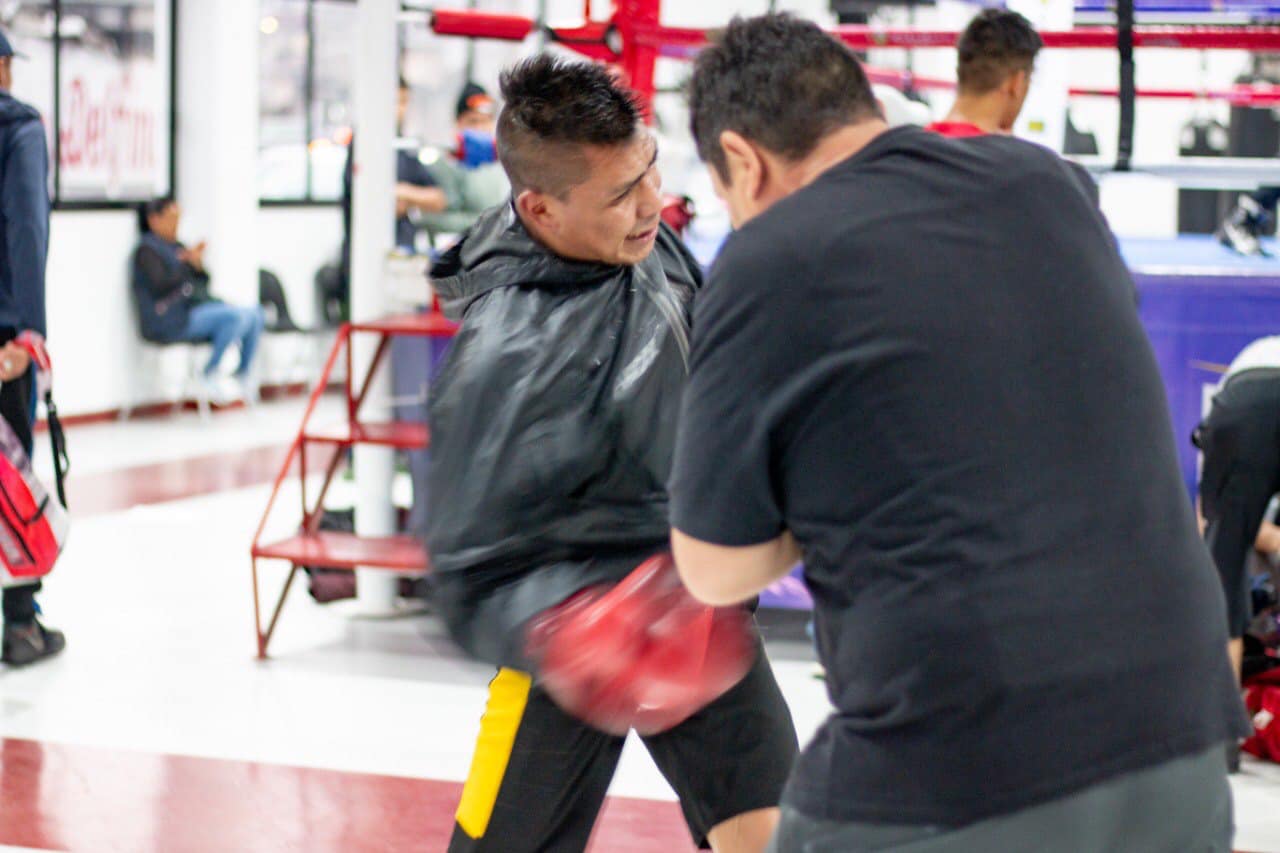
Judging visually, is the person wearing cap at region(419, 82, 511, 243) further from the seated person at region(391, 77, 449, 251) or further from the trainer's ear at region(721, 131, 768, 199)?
the trainer's ear at region(721, 131, 768, 199)

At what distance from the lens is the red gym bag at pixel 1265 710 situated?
4.24 m

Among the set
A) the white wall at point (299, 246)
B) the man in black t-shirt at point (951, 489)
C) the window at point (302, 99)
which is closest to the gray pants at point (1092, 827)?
the man in black t-shirt at point (951, 489)

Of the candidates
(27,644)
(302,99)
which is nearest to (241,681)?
(27,644)

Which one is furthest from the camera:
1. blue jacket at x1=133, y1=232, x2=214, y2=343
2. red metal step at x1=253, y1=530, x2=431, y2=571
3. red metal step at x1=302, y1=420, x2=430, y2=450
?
blue jacket at x1=133, y1=232, x2=214, y2=343

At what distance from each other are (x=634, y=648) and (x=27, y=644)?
3.58m

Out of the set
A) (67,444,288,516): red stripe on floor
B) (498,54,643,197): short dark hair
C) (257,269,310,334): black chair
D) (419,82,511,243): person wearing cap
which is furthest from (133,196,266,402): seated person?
(498,54,643,197): short dark hair

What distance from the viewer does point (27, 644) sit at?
16.5 feet

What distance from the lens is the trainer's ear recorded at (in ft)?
5.10

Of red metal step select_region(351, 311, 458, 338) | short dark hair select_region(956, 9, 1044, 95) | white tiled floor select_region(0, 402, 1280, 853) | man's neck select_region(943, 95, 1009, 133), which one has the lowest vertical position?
white tiled floor select_region(0, 402, 1280, 853)

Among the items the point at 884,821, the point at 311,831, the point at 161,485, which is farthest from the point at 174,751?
the point at 161,485

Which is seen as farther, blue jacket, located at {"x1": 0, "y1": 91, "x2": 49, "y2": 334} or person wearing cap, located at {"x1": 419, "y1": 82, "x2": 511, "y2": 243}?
person wearing cap, located at {"x1": 419, "y1": 82, "x2": 511, "y2": 243}

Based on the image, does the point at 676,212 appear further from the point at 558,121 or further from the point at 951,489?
the point at 951,489

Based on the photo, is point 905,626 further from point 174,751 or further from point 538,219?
point 174,751

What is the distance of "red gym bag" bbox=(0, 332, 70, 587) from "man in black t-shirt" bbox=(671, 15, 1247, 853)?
3.47m
